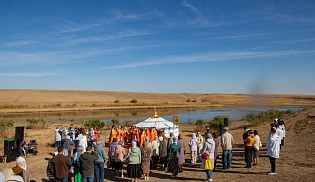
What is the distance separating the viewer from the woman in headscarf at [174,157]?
29.9ft

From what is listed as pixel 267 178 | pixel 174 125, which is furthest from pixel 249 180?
pixel 174 125

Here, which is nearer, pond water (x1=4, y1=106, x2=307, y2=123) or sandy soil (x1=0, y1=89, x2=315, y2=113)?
pond water (x1=4, y1=106, x2=307, y2=123)

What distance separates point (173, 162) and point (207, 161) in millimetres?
1362

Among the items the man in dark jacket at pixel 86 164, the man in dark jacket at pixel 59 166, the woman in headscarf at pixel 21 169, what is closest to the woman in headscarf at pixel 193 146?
the man in dark jacket at pixel 86 164

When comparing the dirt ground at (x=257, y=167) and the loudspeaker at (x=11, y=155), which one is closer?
the dirt ground at (x=257, y=167)

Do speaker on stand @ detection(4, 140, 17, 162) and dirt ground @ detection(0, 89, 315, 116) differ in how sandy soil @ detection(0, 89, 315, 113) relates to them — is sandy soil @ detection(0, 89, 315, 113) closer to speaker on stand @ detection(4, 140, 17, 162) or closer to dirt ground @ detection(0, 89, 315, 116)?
dirt ground @ detection(0, 89, 315, 116)

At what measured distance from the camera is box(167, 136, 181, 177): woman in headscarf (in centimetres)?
912

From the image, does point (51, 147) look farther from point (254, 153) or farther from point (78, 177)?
point (254, 153)

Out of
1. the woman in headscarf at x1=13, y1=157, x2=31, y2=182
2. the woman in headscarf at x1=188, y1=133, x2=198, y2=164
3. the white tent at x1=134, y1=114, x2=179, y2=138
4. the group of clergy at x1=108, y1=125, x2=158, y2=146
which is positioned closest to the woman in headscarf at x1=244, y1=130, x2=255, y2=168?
the woman in headscarf at x1=188, y1=133, x2=198, y2=164

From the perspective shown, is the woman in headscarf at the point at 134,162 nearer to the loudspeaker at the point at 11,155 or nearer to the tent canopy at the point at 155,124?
the loudspeaker at the point at 11,155

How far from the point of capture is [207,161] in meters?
8.44

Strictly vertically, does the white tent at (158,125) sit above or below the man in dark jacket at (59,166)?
above

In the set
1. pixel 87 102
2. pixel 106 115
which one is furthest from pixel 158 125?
pixel 87 102

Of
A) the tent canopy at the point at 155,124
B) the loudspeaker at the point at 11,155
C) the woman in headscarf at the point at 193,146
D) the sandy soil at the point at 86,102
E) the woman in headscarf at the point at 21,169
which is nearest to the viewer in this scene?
the woman in headscarf at the point at 21,169
